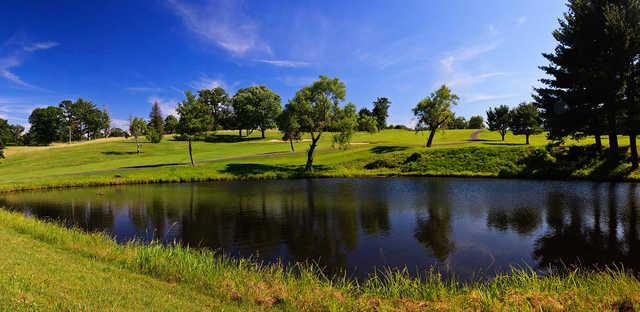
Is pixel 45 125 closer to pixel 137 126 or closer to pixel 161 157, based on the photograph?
pixel 137 126

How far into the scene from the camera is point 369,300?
28.5 feet

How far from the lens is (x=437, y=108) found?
60.8m

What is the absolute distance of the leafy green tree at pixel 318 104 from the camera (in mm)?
48344

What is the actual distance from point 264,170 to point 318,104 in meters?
12.7

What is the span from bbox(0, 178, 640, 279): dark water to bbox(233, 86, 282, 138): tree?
6992 centimetres

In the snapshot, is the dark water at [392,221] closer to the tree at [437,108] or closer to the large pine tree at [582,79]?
the large pine tree at [582,79]

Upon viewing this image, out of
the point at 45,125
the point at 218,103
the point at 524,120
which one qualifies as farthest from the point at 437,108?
the point at 45,125

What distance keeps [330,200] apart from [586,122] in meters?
29.3

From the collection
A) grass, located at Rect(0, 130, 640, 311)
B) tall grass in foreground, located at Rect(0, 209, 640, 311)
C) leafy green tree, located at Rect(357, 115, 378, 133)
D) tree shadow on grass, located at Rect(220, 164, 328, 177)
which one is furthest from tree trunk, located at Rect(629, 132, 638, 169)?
tree shadow on grass, located at Rect(220, 164, 328, 177)

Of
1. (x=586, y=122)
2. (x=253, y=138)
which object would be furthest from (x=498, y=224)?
(x=253, y=138)

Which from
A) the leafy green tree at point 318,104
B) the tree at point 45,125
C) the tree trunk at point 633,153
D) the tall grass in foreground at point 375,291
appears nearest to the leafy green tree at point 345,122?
the leafy green tree at point 318,104

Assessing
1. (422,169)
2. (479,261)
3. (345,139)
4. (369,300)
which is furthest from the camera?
(345,139)

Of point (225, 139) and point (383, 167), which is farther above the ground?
point (225, 139)

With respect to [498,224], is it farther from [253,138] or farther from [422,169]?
[253,138]
